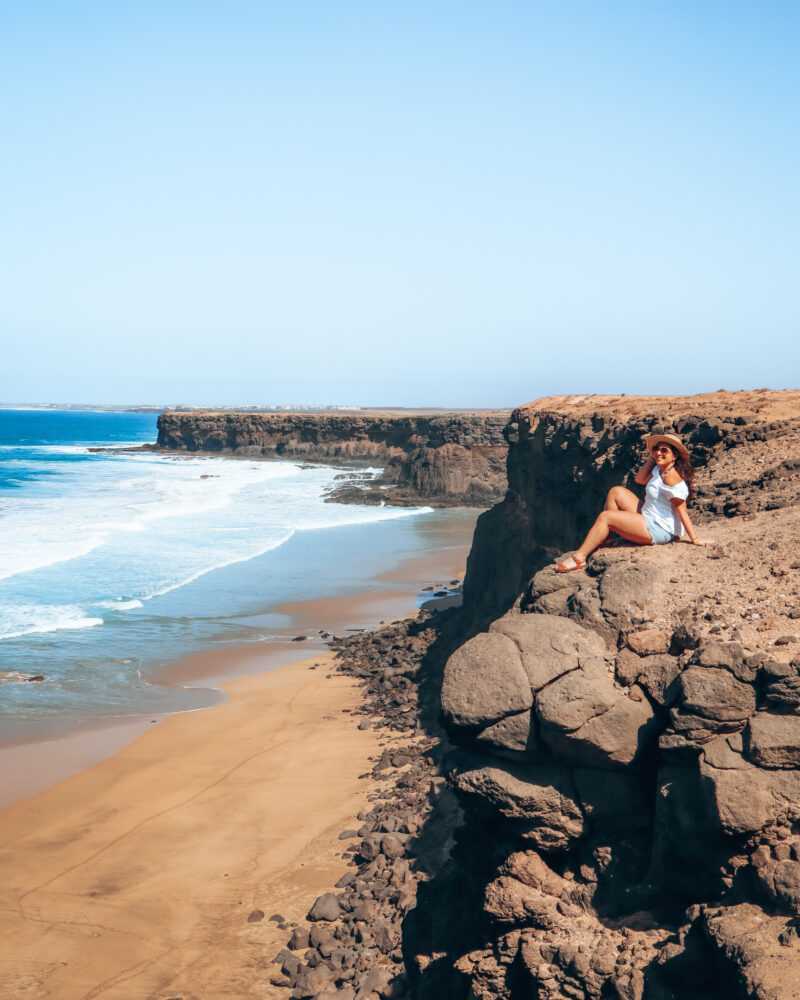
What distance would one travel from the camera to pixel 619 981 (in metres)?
5.35

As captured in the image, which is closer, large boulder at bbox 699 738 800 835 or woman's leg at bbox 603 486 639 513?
large boulder at bbox 699 738 800 835

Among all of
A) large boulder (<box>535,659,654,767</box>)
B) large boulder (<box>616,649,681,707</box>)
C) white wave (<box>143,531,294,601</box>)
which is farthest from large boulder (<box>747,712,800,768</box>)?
white wave (<box>143,531,294,601</box>)

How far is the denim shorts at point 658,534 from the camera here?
327 inches

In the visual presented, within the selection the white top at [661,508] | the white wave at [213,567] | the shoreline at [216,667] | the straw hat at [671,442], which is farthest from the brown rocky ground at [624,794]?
the white wave at [213,567]

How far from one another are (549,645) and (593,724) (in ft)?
2.26

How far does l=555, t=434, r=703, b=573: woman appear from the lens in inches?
322

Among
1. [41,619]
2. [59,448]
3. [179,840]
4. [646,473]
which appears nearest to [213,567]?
[41,619]

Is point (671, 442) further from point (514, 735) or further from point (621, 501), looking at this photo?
point (514, 735)

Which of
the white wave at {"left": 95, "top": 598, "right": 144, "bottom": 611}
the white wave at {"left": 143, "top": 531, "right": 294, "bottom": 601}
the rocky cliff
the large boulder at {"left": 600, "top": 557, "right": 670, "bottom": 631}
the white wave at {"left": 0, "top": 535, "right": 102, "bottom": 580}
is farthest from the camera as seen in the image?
the rocky cliff

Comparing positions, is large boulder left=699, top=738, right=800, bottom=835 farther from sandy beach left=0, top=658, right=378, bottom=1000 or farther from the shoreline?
the shoreline

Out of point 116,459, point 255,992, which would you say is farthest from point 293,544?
point 116,459

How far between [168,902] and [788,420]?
30.9 feet

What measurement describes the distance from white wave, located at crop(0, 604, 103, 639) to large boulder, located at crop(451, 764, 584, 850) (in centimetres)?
1602

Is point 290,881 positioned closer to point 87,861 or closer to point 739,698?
point 87,861
